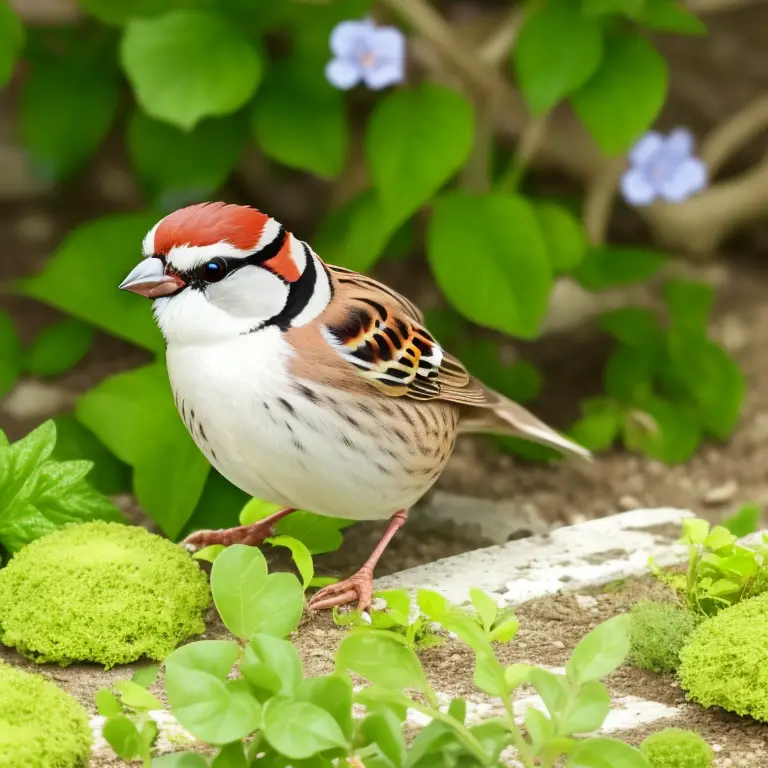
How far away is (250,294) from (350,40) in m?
1.40

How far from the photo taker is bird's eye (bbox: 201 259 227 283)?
8.89 feet

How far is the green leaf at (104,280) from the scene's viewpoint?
3.91 m

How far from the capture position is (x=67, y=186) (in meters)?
6.06

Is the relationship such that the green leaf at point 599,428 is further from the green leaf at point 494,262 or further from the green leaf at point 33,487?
the green leaf at point 33,487

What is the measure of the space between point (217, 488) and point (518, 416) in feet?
2.92

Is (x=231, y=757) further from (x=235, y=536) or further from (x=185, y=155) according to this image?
(x=185, y=155)

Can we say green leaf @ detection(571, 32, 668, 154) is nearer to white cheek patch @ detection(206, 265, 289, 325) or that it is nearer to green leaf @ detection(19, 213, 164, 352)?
green leaf @ detection(19, 213, 164, 352)

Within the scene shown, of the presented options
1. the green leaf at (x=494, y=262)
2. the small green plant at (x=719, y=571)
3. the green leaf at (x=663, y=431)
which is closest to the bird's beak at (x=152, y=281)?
the small green plant at (x=719, y=571)

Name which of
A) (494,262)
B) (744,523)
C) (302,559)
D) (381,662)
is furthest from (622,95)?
(381,662)

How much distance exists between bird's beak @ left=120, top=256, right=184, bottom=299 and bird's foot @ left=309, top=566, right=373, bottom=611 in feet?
2.71

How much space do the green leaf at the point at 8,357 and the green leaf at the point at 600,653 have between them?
262cm

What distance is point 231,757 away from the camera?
2146 millimetres

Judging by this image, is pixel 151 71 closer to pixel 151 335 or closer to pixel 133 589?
pixel 151 335

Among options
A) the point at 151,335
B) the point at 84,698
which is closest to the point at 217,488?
the point at 151,335
